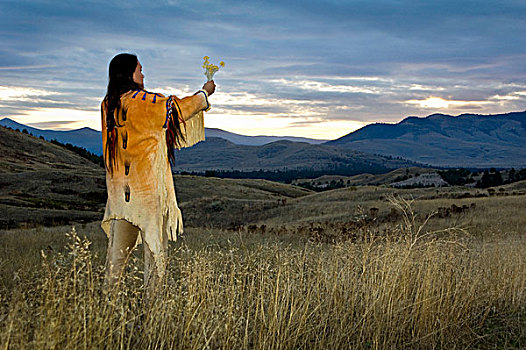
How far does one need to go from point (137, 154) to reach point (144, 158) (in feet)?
0.25

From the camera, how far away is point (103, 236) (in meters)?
13.5

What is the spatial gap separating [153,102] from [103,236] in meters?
9.49

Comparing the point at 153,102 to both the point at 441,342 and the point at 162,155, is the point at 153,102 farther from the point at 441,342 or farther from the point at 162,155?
the point at 441,342

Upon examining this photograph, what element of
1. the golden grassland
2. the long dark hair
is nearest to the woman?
the long dark hair

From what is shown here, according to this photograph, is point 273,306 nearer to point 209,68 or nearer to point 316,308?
point 316,308

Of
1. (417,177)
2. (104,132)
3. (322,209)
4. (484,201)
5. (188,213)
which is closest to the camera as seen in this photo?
(104,132)

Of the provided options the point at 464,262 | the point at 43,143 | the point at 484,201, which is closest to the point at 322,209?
the point at 484,201

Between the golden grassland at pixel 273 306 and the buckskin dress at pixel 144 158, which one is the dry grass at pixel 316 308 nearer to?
the golden grassland at pixel 273 306

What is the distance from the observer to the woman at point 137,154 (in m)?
4.87

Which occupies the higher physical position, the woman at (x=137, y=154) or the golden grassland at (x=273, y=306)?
the woman at (x=137, y=154)

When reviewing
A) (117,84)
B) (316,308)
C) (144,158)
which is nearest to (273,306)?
(316,308)

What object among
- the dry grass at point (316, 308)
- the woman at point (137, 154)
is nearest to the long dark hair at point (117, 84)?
the woman at point (137, 154)

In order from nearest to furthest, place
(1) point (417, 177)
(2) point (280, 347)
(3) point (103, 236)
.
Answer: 1. (2) point (280, 347)
2. (3) point (103, 236)
3. (1) point (417, 177)

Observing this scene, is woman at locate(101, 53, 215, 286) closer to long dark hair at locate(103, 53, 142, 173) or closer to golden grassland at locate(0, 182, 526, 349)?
long dark hair at locate(103, 53, 142, 173)
